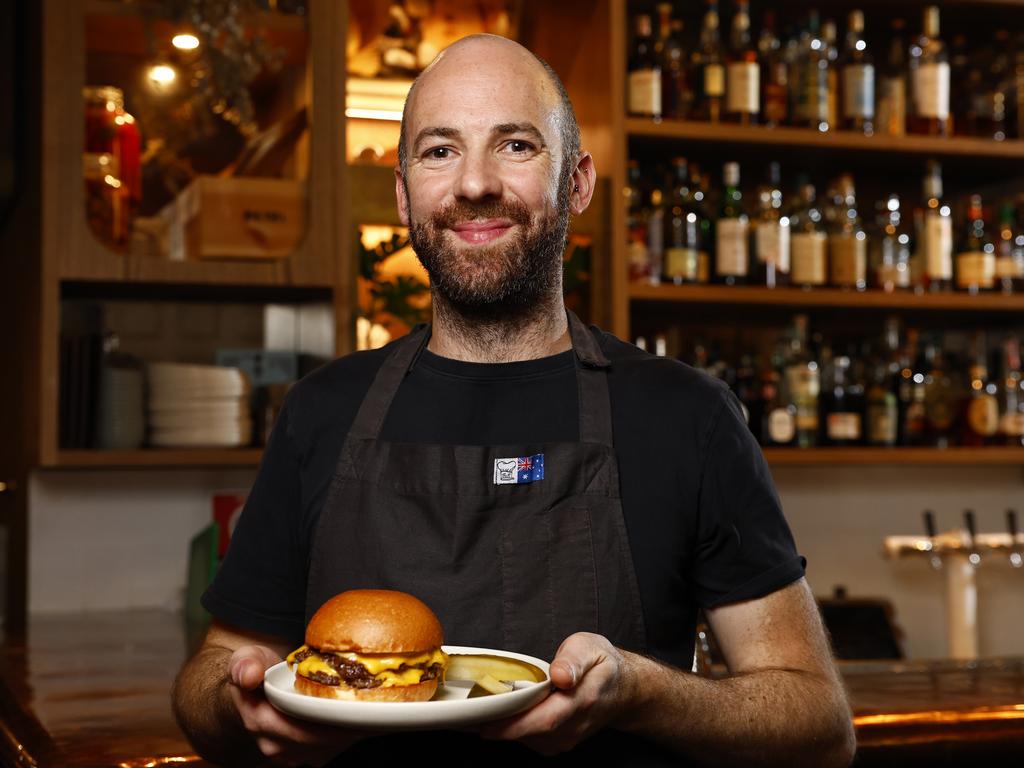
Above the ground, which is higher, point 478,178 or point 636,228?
point 636,228

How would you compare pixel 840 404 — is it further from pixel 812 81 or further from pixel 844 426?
pixel 812 81

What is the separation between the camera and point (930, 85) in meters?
2.92

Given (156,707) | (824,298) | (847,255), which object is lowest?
(156,707)

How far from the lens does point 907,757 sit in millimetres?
1719

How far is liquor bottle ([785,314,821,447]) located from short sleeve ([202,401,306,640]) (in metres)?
1.82

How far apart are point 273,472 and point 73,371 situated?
132 cm

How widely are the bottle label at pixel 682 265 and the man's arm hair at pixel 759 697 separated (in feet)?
5.41

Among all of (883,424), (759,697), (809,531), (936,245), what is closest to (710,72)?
(936,245)

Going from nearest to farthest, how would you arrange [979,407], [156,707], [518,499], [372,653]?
[372,653]
[518,499]
[156,707]
[979,407]

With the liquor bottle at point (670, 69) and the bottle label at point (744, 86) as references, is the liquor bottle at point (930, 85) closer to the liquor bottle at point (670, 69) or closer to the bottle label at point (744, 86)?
the bottle label at point (744, 86)

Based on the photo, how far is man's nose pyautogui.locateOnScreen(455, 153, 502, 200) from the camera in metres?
1.20

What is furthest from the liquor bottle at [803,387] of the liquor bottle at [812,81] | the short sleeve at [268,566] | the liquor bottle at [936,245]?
the short sleeve at [268,566]

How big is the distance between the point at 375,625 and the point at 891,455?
6.91 feet

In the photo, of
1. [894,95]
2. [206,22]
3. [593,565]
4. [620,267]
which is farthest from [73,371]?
[894,95]
